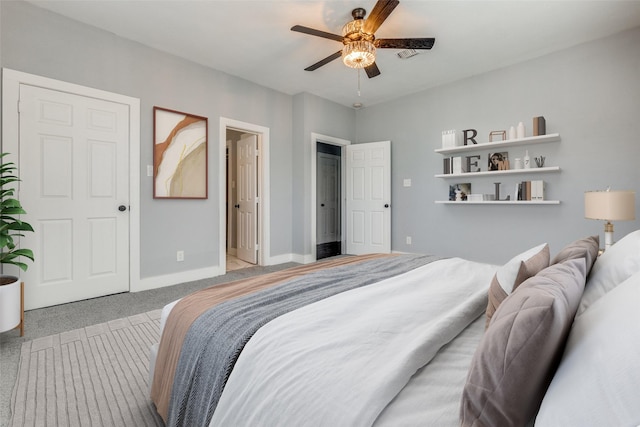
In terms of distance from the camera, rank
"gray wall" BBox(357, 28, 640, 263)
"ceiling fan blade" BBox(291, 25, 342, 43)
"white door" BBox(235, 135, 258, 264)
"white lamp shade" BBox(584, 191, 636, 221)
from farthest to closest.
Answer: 1. "white door" BBox(235, 135, 258, 264)
2. "gray wall" BBox(357, 28, 640, 263)
3. "ceiling fan blade" BBox(291, 25, 342, 43)
4. "white lamp shade" BBox(584, 191, 636, 221)

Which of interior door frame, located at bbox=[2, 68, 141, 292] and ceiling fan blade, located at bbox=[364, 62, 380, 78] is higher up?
ceiling fan blade, located at bbox=[364, 62, 380, 78]

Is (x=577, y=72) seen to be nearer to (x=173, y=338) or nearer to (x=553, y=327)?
(x=553, y=327)

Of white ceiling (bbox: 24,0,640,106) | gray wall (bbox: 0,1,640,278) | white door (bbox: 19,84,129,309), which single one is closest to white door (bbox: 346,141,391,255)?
gray wall (bbox: 0,1,640,278)

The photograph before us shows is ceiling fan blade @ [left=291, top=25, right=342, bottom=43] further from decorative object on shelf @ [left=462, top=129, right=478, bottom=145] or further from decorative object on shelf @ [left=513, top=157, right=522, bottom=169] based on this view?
decorative object on shelf @ [left=513, top=157, right=522, bottom=169]

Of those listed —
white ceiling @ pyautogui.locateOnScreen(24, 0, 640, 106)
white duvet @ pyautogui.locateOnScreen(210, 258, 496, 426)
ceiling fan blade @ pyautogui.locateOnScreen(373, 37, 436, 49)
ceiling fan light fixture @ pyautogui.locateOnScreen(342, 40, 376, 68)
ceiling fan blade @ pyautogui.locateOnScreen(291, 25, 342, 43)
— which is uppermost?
white ceiling @ pyautogui.locateOnScreen(24, 0, 640, 106)

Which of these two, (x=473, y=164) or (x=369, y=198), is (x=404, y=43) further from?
(x=369, y=198)

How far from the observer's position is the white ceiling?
279cm

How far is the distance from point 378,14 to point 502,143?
7.86 ft

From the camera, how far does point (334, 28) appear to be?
3141 mm

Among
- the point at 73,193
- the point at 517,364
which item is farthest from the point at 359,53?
the point at 73,193

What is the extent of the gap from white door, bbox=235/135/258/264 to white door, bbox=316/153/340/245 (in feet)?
5.53

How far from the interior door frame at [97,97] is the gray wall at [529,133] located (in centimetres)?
373

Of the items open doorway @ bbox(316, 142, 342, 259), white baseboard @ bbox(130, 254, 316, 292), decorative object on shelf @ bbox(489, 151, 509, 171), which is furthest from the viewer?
open doorway @ bbox(316, 142, 342, 259)

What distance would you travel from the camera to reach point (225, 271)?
417 cm
